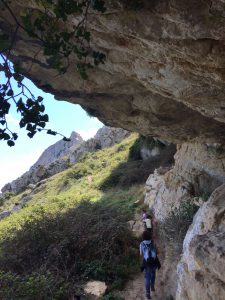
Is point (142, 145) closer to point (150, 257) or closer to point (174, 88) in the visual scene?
point (150, 257)

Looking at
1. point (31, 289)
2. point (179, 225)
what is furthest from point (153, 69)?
point (31, 289)

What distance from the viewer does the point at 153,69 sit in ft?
26.2

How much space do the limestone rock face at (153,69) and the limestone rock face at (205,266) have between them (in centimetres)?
289

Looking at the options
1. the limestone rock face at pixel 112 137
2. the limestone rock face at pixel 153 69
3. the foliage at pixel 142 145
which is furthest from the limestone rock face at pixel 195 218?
the limestone rock face at pixel 112 137

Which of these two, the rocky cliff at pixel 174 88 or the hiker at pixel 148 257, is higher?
the rocky cliff at pixel 174 88

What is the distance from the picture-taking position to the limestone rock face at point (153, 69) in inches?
229

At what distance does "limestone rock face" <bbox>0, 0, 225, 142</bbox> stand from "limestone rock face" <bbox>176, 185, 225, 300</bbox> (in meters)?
2.89

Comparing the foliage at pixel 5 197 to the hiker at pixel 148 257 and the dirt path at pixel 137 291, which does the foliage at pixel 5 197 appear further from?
the hiker at pixel 148 257

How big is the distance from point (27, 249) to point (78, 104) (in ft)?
18.7

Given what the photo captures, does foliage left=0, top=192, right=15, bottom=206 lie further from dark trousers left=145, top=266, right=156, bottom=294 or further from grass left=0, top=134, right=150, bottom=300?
dark trousers left=145, top=266, right=156, bottom=294

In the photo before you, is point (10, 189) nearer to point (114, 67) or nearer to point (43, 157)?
point (43, 157)

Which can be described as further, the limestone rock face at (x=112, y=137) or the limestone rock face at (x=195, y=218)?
the limestone rock face at (x=112, y=137)

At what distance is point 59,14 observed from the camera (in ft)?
12.9

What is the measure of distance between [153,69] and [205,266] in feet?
12.9
